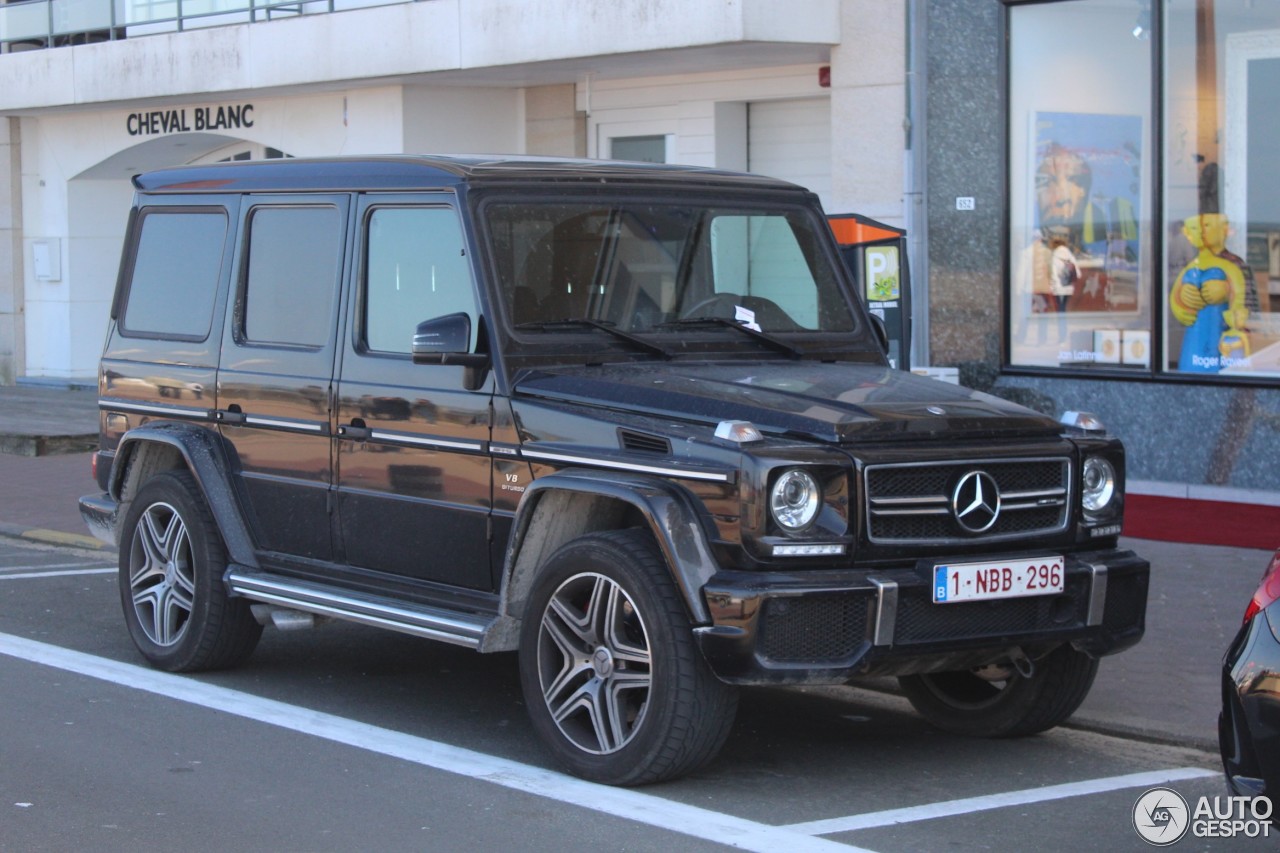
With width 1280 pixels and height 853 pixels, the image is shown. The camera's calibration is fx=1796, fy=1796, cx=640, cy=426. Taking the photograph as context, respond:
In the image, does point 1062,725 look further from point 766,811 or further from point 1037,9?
point 1037,9

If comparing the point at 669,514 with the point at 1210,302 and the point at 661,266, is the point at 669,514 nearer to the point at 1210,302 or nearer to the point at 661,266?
the point at 661,266

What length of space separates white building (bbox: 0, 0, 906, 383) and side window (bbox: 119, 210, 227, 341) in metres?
6.58

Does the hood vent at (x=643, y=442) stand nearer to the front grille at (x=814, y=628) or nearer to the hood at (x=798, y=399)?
the hood at (x=798, y=399)

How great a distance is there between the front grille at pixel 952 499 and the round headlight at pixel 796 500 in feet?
0.62

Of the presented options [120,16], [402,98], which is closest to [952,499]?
[402,98]

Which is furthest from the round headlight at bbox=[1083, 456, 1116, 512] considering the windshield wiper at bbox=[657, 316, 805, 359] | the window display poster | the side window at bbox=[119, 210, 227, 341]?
the window display poster

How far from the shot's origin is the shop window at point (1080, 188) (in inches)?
497

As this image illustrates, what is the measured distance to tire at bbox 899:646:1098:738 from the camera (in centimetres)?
645

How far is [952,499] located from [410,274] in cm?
232

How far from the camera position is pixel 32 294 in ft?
76.1

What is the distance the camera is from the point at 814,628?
545 centimetres

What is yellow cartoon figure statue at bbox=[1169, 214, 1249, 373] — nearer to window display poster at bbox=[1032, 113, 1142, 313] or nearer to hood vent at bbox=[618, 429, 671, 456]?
window display poster at bbox=[1032, 113, 1142, 313]

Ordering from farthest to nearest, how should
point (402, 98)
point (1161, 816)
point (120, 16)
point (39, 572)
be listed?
point (120, 16), point (402, 98), point (39, 572), point (1161, 816)

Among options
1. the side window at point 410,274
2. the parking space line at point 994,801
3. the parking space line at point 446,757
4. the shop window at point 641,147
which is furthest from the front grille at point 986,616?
the shop window at point 641,147
